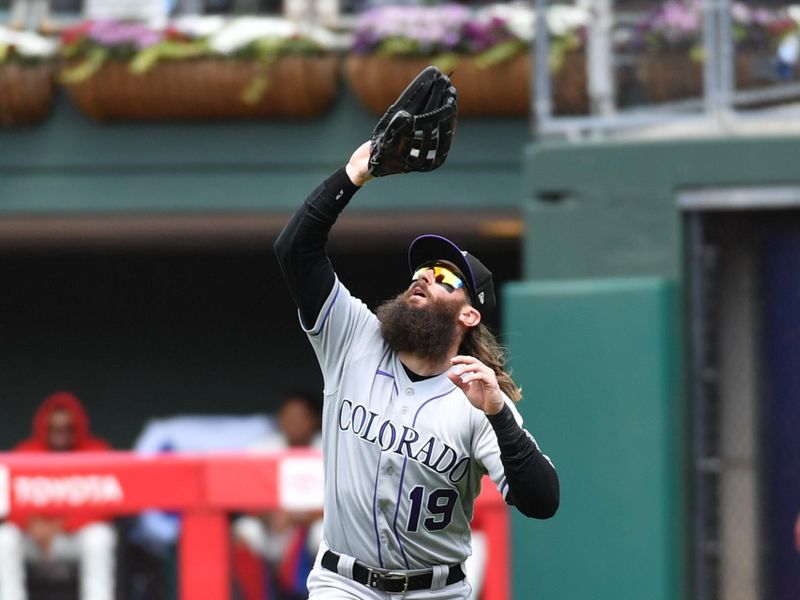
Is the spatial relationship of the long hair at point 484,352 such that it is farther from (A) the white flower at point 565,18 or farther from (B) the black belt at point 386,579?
(A) the white flower at point 565,18

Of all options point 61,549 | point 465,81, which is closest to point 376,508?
point 61,549

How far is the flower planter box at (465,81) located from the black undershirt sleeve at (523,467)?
225 inches

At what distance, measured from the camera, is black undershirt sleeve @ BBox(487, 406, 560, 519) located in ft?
12.6

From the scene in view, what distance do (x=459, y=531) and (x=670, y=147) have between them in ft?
10.0

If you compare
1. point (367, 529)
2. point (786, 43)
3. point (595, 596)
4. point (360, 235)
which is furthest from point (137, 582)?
point (360, 235)

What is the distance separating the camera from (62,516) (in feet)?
21.9

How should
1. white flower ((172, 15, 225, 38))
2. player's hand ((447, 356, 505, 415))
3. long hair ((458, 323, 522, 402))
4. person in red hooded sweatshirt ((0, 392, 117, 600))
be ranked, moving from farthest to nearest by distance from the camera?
1. white flower ((172, 15, 225, 38))
2. person in red hooded sweatshirt ((0, 392, 117, 600))
3. long hair ((458, 323, 522, 402))
4. player's hand ((447, 356, 505, 415))

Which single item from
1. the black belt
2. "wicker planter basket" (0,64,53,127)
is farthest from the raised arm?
"wicker planter basket" (0,64,53,127)

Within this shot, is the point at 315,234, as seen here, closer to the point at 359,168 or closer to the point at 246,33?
the point at 359,168

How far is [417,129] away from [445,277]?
0.44 m

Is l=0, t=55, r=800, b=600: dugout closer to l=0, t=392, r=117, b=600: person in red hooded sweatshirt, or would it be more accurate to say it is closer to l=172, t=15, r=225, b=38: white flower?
l=0, t=392, r=117, b=600: person in red hooded sweatshirt

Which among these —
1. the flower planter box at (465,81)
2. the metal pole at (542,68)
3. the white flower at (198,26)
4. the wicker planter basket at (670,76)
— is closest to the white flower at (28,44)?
the white flower at (198,26)

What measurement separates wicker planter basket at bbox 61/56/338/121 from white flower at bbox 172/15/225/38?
21cm

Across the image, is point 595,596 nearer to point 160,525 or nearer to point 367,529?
point 160,525
